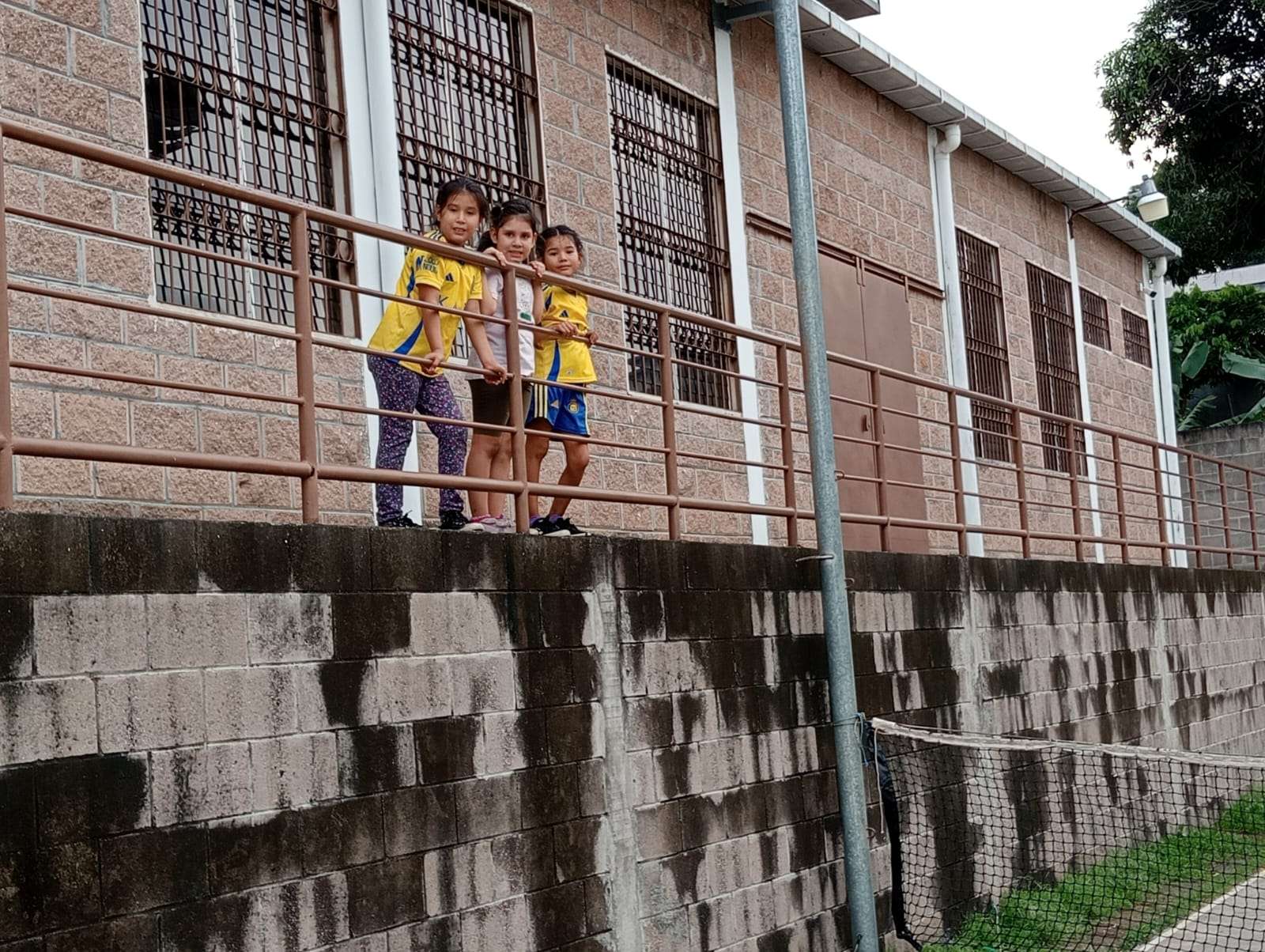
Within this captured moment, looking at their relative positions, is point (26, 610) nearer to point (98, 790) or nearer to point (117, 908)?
point (98, 790)

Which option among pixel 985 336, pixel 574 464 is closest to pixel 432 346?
pixel 574 464

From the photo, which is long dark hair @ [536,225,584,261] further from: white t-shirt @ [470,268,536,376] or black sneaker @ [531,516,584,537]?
black sneaker @ [531,516,584,537]

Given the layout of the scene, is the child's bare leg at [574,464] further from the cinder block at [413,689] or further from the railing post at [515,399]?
the cinder block at [413,689]

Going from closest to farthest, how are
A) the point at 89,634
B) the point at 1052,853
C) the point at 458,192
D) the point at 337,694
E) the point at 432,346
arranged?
the point at 89,634
the point at 337,694
the point at 432,346
the point at 458,192
the point at 1052,853

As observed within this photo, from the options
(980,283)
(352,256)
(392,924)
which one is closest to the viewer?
(392,924)

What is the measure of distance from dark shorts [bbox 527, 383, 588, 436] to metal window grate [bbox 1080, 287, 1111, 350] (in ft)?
34.7

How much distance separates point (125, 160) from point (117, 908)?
2.03m

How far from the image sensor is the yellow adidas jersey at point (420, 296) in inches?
253

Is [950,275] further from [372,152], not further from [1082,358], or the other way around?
[372,152]

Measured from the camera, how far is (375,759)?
5.22 metres

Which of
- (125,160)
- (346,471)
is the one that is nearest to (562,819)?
(346,471)

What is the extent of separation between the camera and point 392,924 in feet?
17.0

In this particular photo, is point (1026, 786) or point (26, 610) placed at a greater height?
point (26, 610)

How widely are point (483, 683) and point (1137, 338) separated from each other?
1409cm
